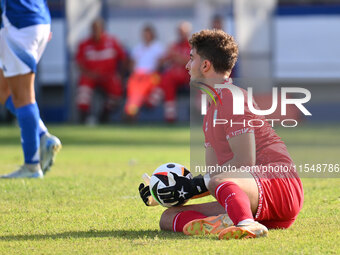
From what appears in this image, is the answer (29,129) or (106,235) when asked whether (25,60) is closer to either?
(29,129)

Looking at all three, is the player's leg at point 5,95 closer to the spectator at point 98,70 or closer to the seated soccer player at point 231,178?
the seated soccer player at point 231,178

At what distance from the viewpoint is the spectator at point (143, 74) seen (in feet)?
57.9

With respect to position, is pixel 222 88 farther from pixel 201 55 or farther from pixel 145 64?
pixel 145 64

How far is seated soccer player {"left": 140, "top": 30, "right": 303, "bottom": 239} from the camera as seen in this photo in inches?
168

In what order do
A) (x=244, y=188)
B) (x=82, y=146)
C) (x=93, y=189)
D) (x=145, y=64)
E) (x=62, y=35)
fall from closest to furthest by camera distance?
(x=244, y=188), (x=93, y=189), (x=82, y=146), (x=145, y=64), (x=62, y=35)

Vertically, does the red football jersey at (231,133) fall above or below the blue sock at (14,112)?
above

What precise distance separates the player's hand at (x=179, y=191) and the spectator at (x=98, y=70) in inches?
531

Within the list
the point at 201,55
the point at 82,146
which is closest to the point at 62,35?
the point at 82,146

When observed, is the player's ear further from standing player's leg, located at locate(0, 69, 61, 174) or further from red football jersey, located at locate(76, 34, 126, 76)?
red football jersey, located at locate(76, 34, 126, 76)

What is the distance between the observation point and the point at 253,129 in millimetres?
4414

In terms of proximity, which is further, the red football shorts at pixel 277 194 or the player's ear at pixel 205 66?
the player's ear at pixel 205 66

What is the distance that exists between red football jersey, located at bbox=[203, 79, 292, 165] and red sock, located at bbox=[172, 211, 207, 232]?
1.22 feet

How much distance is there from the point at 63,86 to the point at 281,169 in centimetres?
1578

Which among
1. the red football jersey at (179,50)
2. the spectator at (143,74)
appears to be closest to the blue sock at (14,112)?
the spectator at (143,74)
